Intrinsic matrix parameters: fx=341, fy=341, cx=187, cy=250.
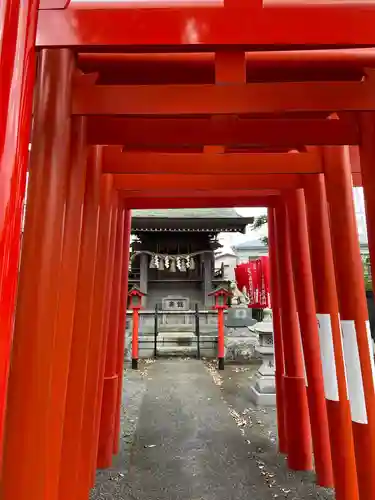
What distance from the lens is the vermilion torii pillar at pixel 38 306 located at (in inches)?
51.4

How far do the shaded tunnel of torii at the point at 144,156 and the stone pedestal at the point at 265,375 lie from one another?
243 cm

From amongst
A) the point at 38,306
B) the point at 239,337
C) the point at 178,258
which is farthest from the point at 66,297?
the point at 178,258

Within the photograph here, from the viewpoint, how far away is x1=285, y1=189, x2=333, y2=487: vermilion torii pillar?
2848 millimetres

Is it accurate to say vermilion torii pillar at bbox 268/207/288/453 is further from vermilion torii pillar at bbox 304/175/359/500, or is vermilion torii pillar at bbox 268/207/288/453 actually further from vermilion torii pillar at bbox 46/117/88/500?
vermilion torii pillar at bbox 46/117/88/500

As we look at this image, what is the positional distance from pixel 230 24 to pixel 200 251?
34.3ft

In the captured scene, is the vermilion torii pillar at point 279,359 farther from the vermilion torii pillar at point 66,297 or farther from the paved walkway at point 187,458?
the vermilion torii pillar at point 66,297

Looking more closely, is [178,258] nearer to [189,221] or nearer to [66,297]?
[189,221]

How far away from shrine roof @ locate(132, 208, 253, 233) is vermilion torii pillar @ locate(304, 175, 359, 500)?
26.4 ft

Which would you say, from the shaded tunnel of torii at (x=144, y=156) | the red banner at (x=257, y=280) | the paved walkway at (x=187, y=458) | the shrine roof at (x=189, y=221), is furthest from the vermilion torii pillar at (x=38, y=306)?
the shrine roof at (x=189, y=221)

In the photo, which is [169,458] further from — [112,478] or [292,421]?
[292,421]

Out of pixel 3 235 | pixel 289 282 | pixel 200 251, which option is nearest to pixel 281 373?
pixel 289 282

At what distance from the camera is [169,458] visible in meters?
3.46

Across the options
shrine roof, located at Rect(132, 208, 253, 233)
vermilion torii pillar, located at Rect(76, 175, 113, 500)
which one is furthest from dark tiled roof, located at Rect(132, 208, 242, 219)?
vermilion torii pillar, located at Rect(76, 175, 113, 500)

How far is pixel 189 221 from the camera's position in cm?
1095
